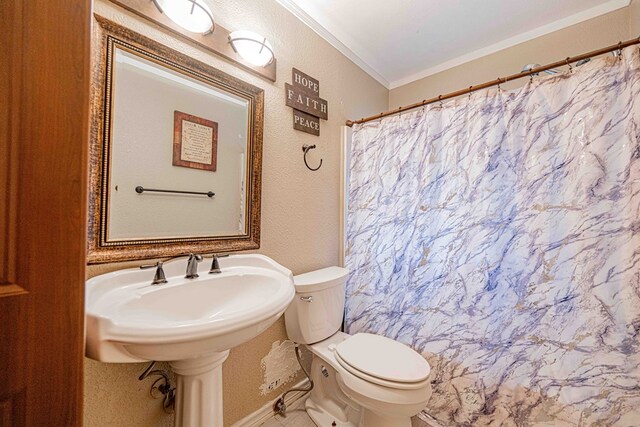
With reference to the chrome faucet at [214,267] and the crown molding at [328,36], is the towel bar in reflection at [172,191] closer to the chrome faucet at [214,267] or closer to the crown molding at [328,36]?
the chrome faucet at [214,267]

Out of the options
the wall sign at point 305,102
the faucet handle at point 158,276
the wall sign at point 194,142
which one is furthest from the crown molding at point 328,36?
the faucet handle at point 158,276

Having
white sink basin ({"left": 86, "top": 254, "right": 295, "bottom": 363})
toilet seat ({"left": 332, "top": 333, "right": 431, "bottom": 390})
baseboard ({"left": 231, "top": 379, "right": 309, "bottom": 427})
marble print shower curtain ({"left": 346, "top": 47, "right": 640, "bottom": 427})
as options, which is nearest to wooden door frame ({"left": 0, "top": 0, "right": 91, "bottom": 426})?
white sink basin ({"left": 86, "top": 254, "right": 295, "bottom": 363})

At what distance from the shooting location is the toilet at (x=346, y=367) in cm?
106

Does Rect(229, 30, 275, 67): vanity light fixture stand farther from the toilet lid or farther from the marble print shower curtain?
the toilet lid

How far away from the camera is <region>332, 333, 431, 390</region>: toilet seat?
1058mm

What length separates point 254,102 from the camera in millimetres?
1297

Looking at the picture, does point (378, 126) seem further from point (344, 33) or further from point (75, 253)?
point (75, 253)

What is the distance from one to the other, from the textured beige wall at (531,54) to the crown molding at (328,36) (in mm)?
408

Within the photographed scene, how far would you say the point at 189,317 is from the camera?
909mm

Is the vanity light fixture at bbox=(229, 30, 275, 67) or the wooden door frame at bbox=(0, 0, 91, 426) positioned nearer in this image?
the wooden door frame at bbox=(0, 0, 91, 426)

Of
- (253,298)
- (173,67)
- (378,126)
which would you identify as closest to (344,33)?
(378,126)

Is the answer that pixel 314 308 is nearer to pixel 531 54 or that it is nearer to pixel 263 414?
pixel 263 414

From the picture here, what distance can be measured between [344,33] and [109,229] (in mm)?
1852

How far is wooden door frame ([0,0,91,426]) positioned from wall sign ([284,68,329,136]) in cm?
113
